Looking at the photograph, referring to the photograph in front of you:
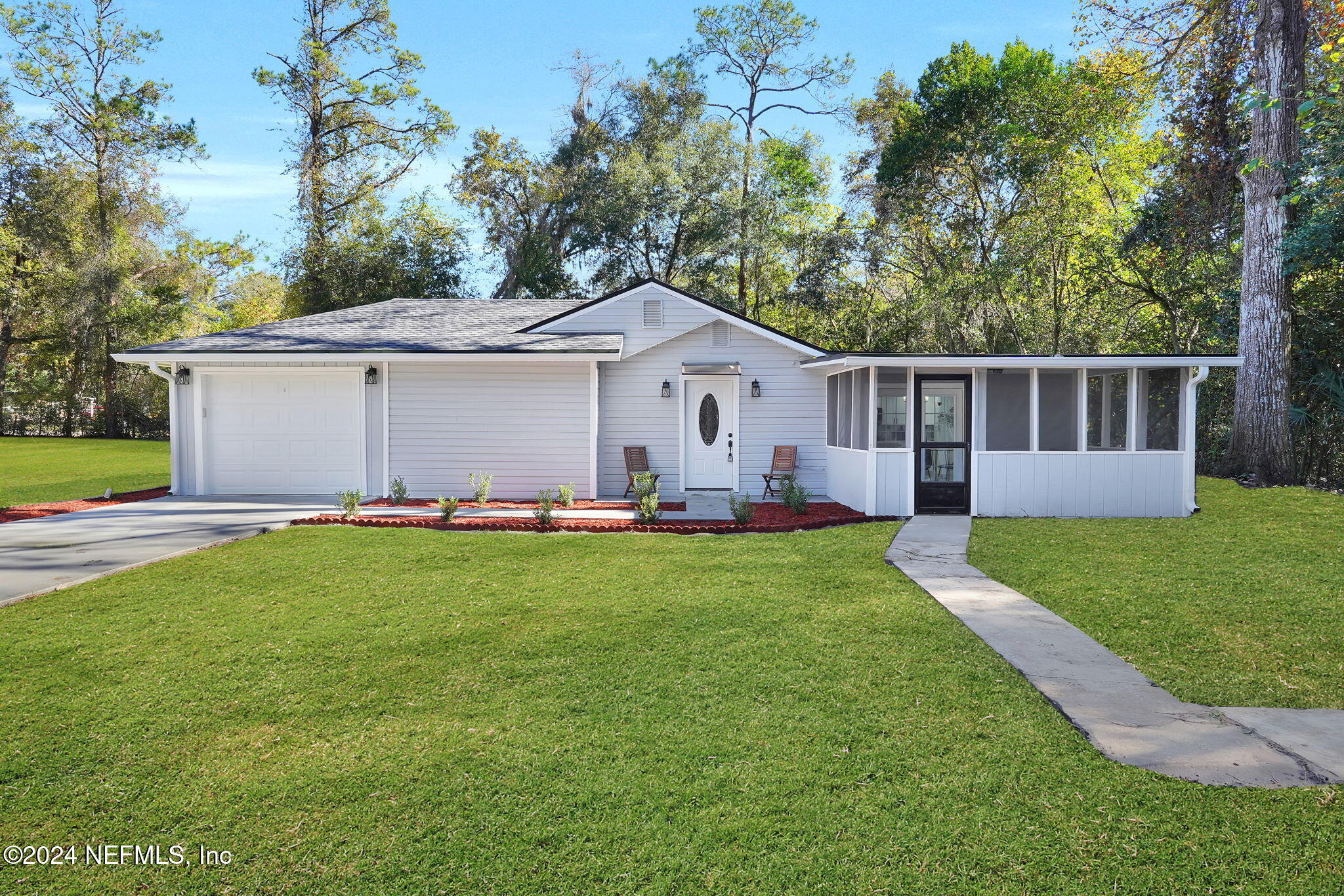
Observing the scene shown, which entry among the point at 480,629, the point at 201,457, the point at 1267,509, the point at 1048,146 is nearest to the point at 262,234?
the point at 201,457

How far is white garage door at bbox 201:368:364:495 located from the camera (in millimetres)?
12742

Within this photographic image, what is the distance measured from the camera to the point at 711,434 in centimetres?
1364

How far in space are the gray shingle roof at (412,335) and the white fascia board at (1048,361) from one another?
428 centimetres

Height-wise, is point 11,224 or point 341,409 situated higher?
point 11,224

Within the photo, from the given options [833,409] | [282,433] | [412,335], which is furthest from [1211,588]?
[282,433]

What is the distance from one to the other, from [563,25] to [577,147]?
4.66 metres

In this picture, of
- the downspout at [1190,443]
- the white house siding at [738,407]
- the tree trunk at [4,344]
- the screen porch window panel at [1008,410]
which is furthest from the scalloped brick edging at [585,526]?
the tree trunk at [4,344]

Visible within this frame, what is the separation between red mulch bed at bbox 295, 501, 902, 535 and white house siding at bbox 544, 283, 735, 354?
4.11 m

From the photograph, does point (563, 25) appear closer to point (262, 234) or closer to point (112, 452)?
point (262, 234)

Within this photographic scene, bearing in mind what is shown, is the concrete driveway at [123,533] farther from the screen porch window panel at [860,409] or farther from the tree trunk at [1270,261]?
the tree trunk at [1270,261]

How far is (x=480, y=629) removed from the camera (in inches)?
220

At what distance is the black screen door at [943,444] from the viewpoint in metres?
11.2

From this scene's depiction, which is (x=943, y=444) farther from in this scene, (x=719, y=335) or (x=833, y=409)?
(x=719, y=335)

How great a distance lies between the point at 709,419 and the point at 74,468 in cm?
1547
